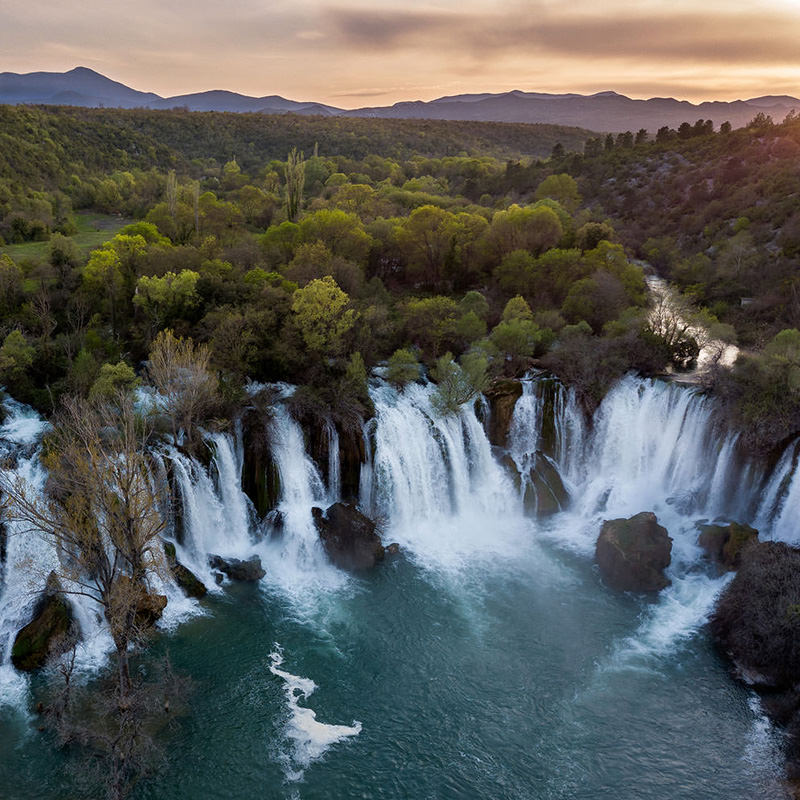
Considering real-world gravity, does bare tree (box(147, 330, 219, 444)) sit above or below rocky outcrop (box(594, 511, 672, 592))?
above

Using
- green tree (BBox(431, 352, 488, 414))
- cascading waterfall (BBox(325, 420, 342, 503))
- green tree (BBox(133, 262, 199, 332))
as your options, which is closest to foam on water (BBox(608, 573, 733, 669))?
green tree (BBox(431, 352, 488, 414))

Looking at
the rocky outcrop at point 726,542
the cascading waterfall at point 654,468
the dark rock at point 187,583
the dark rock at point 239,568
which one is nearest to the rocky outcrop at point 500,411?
Answer: the cascading waterfall at point 654,468

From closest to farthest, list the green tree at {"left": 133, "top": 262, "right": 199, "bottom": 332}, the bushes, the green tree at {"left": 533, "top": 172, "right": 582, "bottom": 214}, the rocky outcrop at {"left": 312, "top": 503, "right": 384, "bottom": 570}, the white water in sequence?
1. the white water
2. the bushes
3. the rocky outcrop at {"left": 312, "top": 503, "right": 384, "bottom": 570}
4. the green tree at {"left": 133, "top": 262, "right": 199, "bottom": 332}
5. the green tree at {"left": 533, "top": 172, "right": 582, "bottom": 214}

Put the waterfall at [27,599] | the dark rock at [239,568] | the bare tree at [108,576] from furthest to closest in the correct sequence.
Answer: the dark rock at [239,568], the waterfall at [27,599], the bare tree at [108,576]

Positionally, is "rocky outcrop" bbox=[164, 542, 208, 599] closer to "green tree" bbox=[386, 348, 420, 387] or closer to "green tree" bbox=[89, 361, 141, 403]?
"green tree" bbox=[89, 361, 141, 403]

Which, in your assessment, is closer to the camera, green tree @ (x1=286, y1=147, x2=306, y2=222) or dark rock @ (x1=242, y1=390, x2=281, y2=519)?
dark rock @ (x1=242, y1=390, x2=281, y2=519)

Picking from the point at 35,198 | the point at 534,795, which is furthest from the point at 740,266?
the point at 35,198

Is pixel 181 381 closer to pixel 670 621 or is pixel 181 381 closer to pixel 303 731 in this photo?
pixel 303 731

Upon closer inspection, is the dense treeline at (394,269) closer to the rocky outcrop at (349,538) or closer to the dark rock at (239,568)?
the rocky outcrop at (349,538)
